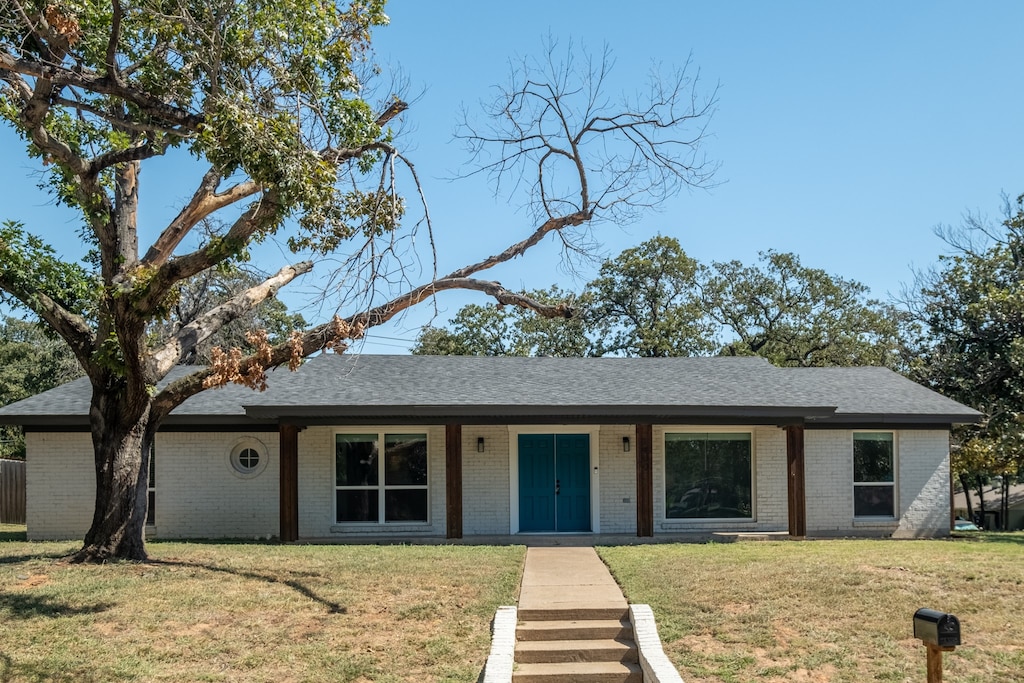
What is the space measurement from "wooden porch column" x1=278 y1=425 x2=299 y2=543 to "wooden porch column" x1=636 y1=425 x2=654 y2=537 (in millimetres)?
6610

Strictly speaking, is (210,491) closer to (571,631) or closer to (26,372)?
(571,631)

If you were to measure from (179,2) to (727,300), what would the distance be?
3323 cm

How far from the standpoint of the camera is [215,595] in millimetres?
11656

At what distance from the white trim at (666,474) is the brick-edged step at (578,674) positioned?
979 cm

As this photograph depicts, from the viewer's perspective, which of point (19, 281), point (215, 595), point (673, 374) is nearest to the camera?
point (215, 595)

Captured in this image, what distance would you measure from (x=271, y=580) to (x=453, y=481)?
6222 millimetres

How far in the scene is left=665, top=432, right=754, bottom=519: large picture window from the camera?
19750 millimetres

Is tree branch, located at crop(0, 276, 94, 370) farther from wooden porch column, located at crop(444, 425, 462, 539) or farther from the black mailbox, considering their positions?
the black mailbox

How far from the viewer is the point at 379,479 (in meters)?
19.4

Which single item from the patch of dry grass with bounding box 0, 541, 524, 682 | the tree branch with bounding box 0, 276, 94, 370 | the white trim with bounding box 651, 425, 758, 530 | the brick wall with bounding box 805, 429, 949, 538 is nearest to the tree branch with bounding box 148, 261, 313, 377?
the tree branch with bounding box 0, 276, 94, 370

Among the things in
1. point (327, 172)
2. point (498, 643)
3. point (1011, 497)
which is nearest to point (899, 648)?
point (498, 643)

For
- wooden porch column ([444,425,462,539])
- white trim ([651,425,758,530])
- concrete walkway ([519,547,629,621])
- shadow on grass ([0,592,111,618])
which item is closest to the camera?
shadow on grass ([0,592,111,618])

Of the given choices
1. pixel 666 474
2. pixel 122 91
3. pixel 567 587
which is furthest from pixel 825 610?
pixel 122 91

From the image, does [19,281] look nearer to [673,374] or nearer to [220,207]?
[220,207]
